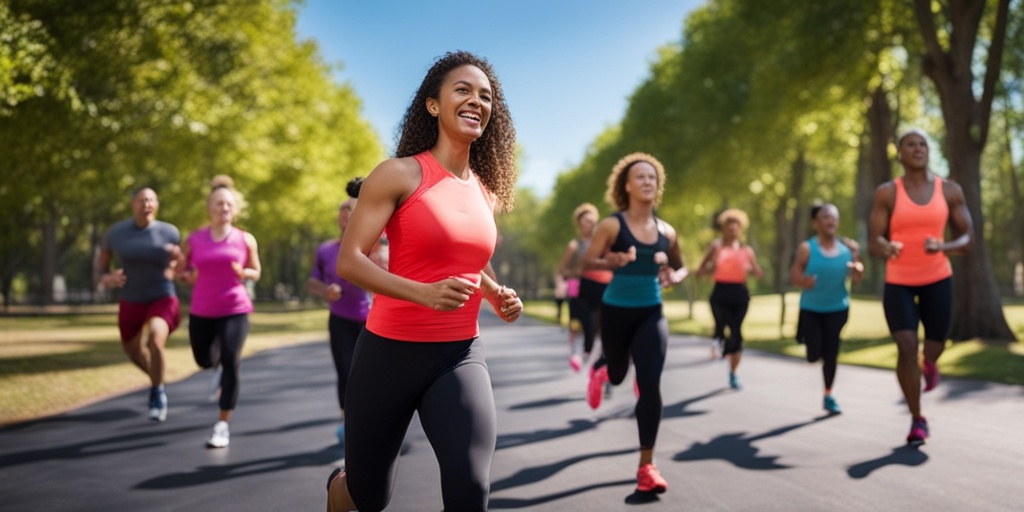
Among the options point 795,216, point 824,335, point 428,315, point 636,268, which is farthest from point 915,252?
point 795,216

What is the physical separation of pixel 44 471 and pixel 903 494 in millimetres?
5505

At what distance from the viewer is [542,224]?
70875 millimetres

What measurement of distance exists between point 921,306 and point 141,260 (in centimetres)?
668

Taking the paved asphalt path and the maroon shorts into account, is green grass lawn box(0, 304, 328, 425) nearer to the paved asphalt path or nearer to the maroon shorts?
the paved asphalt path

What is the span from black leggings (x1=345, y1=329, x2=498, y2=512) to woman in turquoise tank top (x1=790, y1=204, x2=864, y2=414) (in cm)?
597

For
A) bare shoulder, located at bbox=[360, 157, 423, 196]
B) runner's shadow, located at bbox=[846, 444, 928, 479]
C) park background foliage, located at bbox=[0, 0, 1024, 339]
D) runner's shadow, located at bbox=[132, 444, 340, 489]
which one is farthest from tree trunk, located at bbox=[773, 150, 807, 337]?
bare shoulder, located at bbox=[360, 157, 423, 196]

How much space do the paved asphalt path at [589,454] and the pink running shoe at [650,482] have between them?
99mm

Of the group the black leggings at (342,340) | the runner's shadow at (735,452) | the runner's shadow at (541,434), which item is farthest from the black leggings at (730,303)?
the black leggings at (342,340)

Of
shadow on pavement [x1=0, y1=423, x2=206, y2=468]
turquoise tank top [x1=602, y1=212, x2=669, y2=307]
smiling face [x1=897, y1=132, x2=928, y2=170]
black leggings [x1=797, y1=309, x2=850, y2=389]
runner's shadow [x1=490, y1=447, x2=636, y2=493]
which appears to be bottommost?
shadow on pavement [x1=0, y1=423, x2=206, y2=468]

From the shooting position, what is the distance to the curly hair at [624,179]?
19.9 ft

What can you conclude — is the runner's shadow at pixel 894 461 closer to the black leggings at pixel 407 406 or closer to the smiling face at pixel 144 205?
the black leggings at pixel 407 406

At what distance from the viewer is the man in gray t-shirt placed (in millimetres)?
8094

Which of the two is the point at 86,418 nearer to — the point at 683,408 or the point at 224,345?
the point at 224,345

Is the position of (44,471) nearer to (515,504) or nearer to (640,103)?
(515,504)
